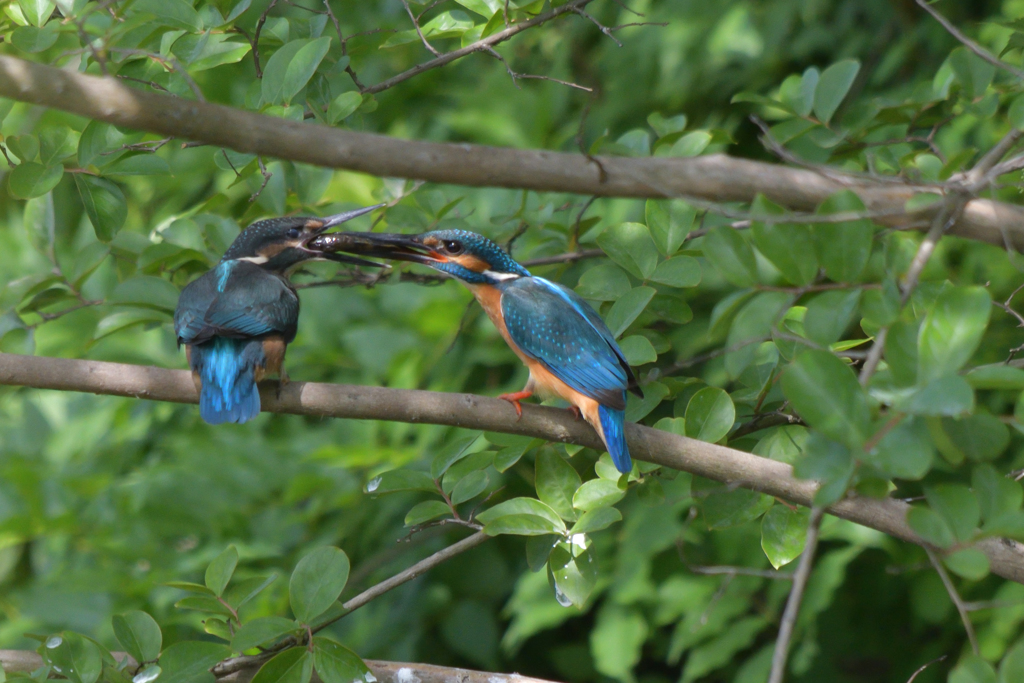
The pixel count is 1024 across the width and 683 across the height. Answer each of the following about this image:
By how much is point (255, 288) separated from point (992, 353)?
6.84ft

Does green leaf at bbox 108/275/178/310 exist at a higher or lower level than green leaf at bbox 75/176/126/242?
lower

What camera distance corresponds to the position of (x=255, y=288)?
7.47ft

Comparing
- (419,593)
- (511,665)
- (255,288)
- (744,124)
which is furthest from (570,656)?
(744,124)

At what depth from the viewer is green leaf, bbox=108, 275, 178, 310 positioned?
2.16m

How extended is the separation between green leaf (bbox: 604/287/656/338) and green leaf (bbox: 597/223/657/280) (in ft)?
0.20

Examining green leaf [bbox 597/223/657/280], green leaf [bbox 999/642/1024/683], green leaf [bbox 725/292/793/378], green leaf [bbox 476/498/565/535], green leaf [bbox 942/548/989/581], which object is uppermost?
green leaf [bbox 725/292/793/378]

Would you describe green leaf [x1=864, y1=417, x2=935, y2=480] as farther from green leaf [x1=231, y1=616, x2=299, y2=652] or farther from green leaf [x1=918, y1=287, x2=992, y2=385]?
green leaf [x1=231, y1=616, x2=299, y2=652]

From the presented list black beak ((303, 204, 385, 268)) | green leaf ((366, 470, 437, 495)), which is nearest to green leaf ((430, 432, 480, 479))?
green leaf ((366, 470, 437, 495))

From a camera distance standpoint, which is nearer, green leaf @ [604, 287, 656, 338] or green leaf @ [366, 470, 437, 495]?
green leaf @ [366, 470, 437, 495]

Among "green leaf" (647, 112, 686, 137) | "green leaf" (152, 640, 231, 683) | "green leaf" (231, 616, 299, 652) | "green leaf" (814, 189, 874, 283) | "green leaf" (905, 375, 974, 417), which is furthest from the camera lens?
"green leaf" (647, 112, 686, 137)

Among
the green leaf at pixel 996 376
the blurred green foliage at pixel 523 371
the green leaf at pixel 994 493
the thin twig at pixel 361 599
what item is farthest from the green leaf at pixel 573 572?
the green leaf at pixel 996 376

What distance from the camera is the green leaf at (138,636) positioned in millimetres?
1659

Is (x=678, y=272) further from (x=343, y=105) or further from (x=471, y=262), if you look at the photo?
(x=343, y=105)

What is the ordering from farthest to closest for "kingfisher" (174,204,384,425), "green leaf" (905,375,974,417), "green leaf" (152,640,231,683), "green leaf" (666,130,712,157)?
1. "green leaf" (666,130,712,157)
2. "kingfisher" (174,204,384,425)
3. "green leaf" (152,640,231,683)
4. "green leaf" (905,375,974,417)
